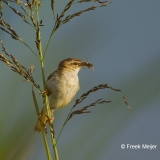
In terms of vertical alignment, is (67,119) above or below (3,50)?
below

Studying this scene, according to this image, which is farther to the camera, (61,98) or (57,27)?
(61,98)

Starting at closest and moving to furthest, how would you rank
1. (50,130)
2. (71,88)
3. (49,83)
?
(50,130) → (49,83) → (71,88)

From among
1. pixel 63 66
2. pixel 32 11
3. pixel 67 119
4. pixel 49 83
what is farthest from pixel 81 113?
pixel 63 66

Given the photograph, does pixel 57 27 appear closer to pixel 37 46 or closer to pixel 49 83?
pixel 37 46

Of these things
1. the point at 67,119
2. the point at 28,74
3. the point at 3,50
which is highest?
the point at 3,50

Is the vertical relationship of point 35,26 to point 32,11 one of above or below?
below

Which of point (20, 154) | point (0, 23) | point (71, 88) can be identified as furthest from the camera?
point (71, 88)

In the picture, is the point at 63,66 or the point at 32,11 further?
the point at 63,66

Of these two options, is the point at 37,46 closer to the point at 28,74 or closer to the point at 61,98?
the point at 28,74

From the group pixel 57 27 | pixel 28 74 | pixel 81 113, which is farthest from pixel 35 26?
pixel 81 113
